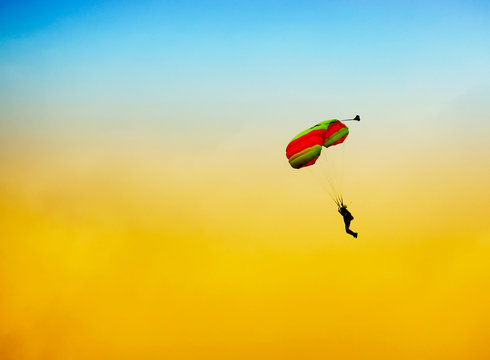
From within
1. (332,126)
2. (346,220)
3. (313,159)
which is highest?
(332,126)

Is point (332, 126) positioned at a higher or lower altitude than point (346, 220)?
higher

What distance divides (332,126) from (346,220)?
694cm

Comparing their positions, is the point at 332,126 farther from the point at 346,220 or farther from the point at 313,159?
the point at 346,220

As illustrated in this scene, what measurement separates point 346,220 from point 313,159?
15.6ft

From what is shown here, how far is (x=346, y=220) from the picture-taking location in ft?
96.8

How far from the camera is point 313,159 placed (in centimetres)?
3012

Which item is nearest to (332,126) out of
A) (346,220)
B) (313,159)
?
(313,159)

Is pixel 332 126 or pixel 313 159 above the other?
pixel 332 126

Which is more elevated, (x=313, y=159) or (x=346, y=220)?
(x=313, y=159)

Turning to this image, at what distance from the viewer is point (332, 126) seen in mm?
31344

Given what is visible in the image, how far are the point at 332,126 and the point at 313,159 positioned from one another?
10.4 feet
